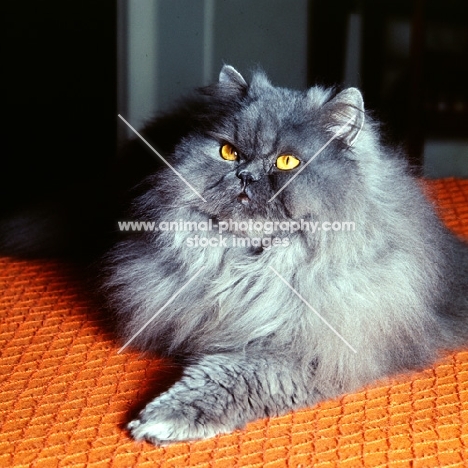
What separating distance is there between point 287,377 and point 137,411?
0.35 metres

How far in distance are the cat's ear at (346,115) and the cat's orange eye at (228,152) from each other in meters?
0.22

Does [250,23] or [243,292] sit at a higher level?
[250,23]

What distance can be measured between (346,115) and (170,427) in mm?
794

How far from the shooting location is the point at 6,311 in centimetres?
220

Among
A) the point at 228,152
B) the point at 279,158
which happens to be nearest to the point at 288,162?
the point at 279,158

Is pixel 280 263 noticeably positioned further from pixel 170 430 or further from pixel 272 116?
pixel 170 430

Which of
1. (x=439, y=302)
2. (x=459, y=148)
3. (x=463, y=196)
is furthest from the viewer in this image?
(x=459, y=148)

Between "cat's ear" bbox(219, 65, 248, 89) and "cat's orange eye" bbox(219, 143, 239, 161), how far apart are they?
20cm

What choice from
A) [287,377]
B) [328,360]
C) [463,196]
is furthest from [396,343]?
[463,196]

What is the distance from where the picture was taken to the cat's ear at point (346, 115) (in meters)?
1.65

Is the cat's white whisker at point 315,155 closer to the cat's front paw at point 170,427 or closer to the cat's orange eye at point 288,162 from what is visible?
the cat's orange eye at point 288,162

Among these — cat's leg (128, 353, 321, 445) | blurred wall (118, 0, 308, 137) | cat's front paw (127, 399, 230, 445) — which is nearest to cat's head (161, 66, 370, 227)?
cat's leg (128, 353, 321, 445)

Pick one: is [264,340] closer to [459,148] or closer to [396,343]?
[396,343]

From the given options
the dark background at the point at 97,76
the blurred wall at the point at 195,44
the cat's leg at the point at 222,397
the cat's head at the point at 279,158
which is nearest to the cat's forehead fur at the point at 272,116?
the cat's head at the point at 279,158
